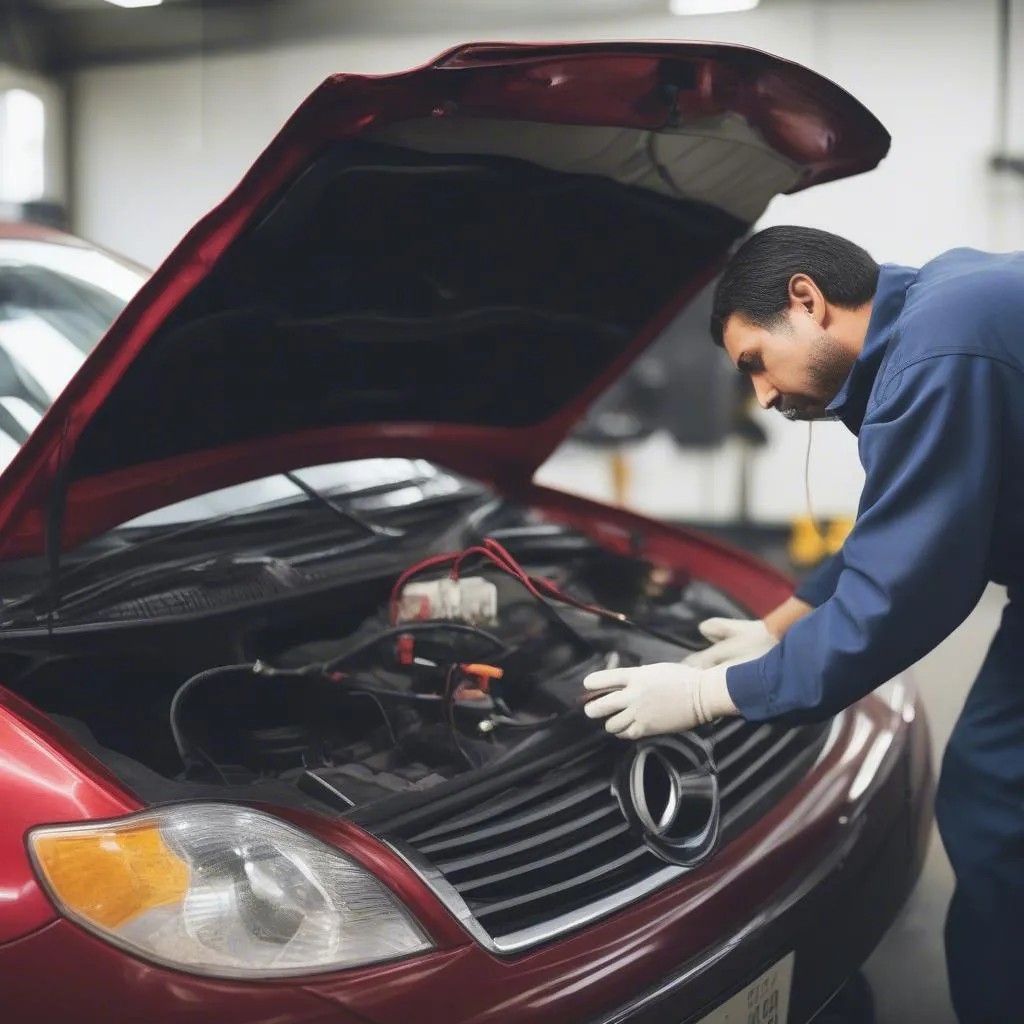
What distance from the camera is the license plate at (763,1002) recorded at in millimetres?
1232

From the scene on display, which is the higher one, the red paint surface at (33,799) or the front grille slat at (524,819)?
the red paint surface at (33,799)

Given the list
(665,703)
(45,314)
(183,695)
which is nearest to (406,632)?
(183,695)

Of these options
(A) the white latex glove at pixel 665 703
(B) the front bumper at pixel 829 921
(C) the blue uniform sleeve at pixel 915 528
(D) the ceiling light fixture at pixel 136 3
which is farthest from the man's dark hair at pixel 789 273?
(D) the ceiling light fixture at pixel 136 3

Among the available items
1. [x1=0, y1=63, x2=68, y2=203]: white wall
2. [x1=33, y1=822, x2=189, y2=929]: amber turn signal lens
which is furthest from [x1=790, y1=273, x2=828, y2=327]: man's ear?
[x1=0, y1=63, x2=68, y2=203]: white wall

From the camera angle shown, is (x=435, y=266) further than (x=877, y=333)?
Yes

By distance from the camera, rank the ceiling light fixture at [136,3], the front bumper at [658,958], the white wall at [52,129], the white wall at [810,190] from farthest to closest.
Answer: the white wall at [52,129] → the ceiling light fixture at [136,3] → the white wall at [810,190] → the front bumper at [658,958]

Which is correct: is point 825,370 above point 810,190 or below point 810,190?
below

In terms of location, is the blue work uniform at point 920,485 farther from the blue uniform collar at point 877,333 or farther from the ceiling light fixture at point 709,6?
the ceiling light fixture at point 709,6

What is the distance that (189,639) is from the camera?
155 centimetres

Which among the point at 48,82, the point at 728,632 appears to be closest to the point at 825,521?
the point at 728,632

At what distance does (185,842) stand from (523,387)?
1270mm

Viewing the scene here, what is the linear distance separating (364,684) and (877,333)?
84 cm

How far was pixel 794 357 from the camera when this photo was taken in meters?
1.37

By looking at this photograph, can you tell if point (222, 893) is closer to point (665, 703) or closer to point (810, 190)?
point (665, 703)
